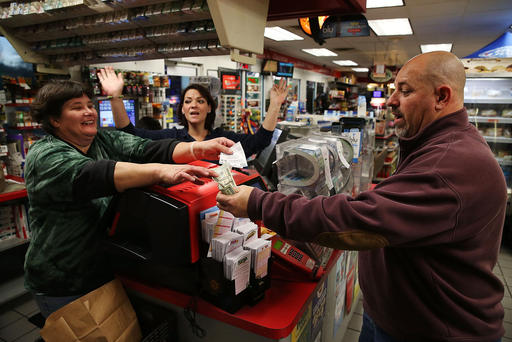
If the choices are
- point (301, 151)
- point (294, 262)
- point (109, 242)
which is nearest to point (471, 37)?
point (301, 151)

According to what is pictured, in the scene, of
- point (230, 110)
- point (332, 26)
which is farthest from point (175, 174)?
point (230, 110)

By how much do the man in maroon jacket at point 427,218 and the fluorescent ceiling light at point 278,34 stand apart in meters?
7.62

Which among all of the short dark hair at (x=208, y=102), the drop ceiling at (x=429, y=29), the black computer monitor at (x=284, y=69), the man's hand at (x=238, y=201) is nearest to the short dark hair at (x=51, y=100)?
the man's hand at (x=238, y=201)

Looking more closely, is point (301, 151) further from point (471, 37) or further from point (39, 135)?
point (471, 37)

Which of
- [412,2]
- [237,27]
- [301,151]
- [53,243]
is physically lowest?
[53,243]

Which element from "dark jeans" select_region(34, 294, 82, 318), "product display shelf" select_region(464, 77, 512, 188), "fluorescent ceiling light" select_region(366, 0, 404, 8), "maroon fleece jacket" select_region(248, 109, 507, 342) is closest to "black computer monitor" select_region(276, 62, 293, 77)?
"fluorescent ceiling light" select_region(366, 0, 404, 8)

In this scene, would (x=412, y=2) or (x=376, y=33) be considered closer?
(x=412, y=2)

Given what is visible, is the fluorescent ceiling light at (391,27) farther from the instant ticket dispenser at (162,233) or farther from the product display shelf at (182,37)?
the instant ticket dispenser at (162,233)

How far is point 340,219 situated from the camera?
1199mm

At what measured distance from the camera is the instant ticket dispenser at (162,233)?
1.36m

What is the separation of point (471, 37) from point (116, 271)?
1103cm

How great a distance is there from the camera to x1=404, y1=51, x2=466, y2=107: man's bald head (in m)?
1.35

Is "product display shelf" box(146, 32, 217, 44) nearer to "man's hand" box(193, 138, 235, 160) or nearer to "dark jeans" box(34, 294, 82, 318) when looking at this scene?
"man's hand" box(193, 138, 235, 160)

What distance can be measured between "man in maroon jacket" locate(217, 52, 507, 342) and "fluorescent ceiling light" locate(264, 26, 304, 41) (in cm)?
762
